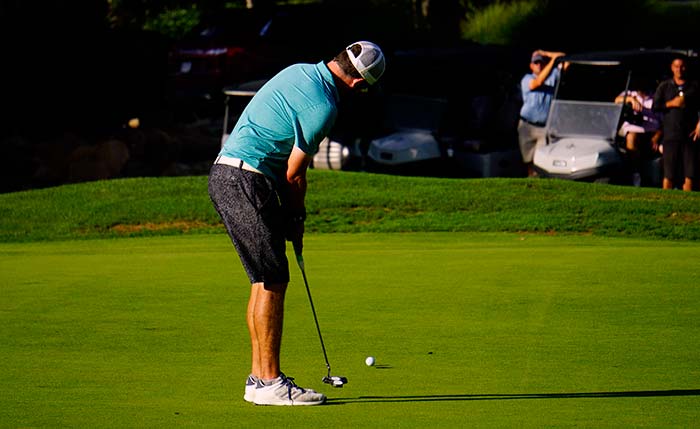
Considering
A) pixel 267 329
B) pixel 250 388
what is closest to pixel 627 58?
pixel 267 329

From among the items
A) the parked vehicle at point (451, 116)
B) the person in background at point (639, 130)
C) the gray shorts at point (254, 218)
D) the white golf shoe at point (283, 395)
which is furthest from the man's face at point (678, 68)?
the white golf shoe at point (283, 395)

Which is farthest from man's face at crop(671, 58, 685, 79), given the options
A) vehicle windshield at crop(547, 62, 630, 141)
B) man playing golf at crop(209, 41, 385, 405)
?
man playing golf at crop(209, 41, 385, 405)

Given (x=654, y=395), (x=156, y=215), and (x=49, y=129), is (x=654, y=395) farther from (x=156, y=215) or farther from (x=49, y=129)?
(x=49, y=129)

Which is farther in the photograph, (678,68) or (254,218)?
(678,68)

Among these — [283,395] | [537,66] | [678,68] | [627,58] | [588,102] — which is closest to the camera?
[283,395]

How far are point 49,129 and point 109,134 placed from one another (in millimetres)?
1264

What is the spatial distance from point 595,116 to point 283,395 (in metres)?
13.1

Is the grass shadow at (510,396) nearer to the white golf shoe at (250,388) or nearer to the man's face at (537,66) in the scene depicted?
the white golf shoe at (250,388)

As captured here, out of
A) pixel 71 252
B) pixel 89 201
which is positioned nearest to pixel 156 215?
pixel 89 201

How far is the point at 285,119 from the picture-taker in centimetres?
636

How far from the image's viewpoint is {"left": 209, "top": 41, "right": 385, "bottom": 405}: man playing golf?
632 centimetres

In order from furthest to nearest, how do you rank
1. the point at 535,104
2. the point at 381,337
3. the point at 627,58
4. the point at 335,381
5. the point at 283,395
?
the point at 535,104 < the point at 627,58 < the point at 381,337 < the point at 335,381 < the point at 283,395

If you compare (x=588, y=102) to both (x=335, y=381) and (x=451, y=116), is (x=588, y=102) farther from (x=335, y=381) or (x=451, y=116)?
(x=335, y=381)

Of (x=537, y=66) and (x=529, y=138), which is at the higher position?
(x=537, y=66)
